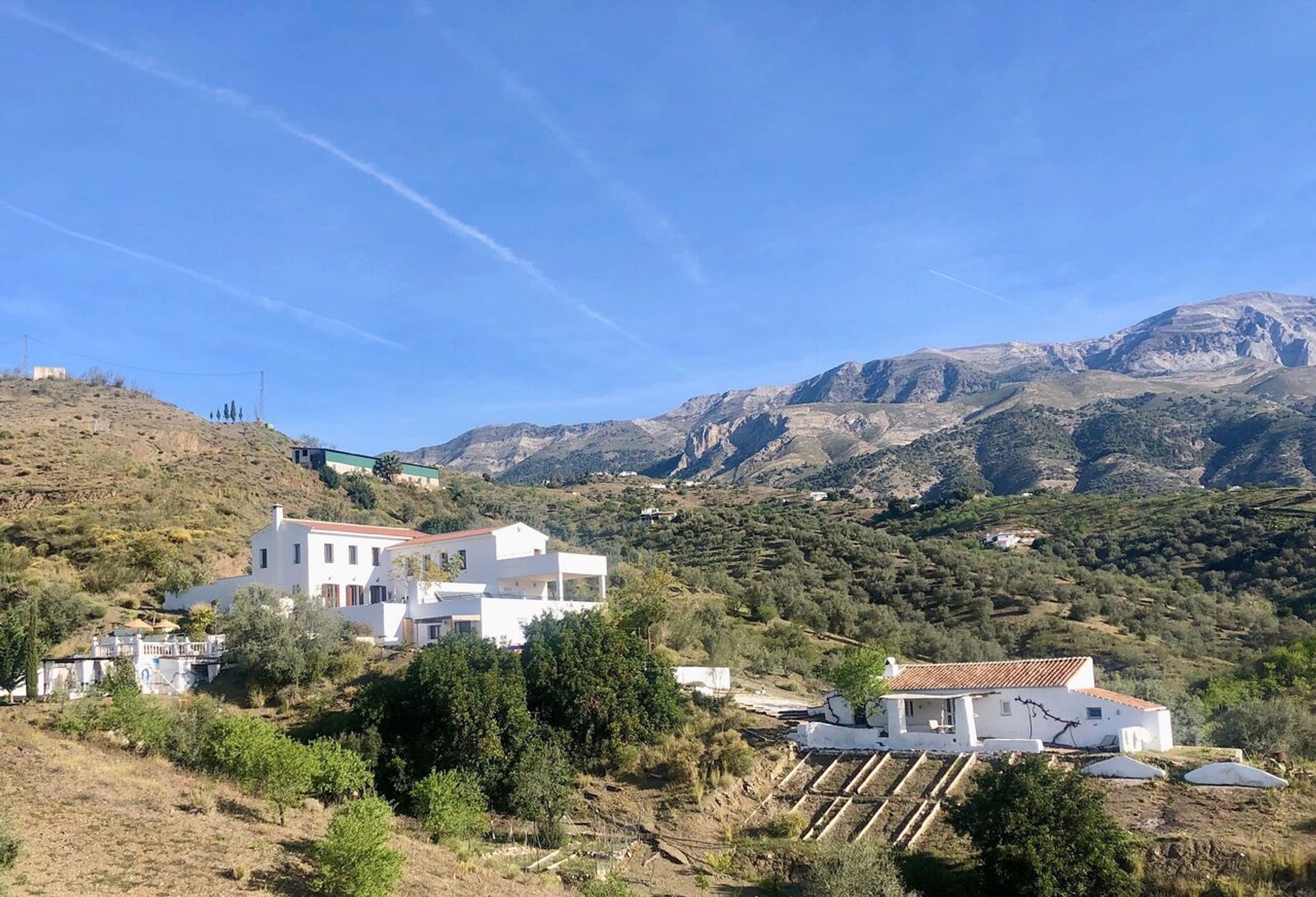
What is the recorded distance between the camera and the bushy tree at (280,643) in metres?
31.1

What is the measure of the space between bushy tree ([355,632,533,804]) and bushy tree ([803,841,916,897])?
8.98 meters

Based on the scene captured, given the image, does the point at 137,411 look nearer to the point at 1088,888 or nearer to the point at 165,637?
the point at 165,637

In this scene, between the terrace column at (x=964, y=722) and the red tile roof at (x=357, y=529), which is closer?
the terrace column at (x=964, y=722)

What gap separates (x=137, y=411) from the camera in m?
81.2

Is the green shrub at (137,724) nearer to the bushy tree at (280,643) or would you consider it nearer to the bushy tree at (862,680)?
the bushy tree at (280,643)

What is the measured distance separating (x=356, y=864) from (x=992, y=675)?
21.4 m

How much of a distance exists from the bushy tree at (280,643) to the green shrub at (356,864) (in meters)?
14.6

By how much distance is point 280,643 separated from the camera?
31359 mm

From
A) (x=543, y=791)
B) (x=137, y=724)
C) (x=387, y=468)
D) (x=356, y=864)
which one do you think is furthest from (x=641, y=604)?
(x=387, y=468)

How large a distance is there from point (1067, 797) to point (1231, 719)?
13.1 m

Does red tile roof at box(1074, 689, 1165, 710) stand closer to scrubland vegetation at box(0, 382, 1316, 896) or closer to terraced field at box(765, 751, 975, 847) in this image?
scrubland vegetation at box(0, 382, 1316, 896)

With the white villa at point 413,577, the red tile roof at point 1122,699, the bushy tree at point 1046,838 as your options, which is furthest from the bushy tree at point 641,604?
the bushy tree at point 1046,838

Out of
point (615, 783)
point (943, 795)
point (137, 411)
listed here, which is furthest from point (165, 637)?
point (137, 411)

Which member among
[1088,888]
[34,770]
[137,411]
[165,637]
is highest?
[137,411]
